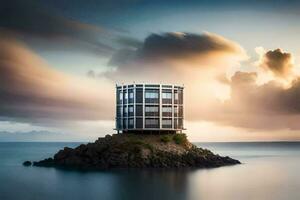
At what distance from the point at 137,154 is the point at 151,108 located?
13.3m

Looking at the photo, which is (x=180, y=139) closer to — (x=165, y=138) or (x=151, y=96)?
(x=165, y=138)

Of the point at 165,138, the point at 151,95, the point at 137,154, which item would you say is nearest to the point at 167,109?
the point at 151,95

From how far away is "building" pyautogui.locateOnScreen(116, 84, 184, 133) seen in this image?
10750 cm

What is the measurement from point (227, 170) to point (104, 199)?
37.9m

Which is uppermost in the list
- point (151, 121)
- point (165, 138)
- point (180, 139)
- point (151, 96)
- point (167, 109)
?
point (151, 96)

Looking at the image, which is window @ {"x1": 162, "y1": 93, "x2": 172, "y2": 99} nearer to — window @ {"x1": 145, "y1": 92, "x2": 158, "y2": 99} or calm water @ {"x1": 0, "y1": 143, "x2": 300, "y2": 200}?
window @ {"x1": 145, "y1": 92, "x2": 158, "y2": 99}

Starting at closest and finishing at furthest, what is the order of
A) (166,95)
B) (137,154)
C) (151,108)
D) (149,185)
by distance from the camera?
(149,185) → (137,154) → (151,108) → (166,95)

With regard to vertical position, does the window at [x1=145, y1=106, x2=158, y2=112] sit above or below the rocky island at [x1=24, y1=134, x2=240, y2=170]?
above

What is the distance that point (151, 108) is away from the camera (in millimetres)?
107875

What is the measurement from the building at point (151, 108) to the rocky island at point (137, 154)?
2370 mm

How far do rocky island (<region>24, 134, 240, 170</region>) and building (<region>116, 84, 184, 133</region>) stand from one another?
2.37 meters

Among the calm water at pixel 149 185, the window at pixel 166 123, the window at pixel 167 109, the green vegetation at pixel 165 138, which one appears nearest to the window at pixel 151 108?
the window at pixel 167 109

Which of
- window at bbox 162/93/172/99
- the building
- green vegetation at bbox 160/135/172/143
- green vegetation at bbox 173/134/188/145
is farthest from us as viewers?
window at bbox 162/93/172/99

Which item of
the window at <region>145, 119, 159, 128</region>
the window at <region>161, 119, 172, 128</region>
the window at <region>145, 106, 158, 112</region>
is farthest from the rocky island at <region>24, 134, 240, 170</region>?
the window at <region>145, 106, 158, 112</region>
